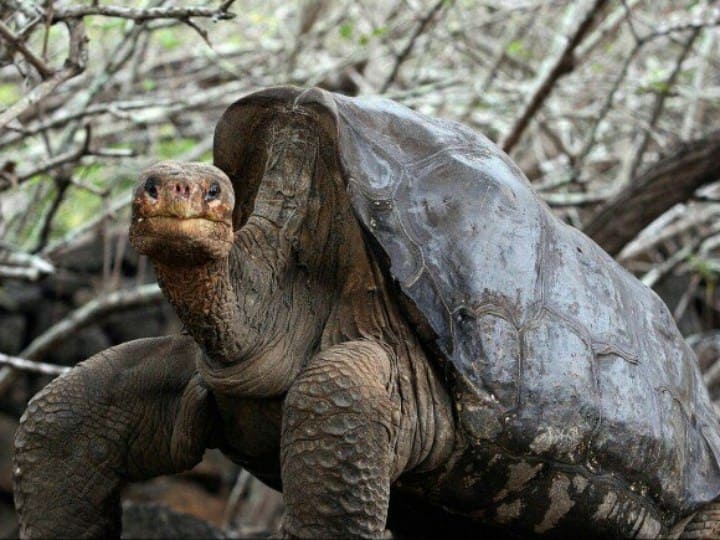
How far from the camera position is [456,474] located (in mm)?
2992

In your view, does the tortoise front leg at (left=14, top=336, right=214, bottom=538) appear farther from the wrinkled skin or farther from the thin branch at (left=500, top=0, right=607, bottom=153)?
the thin branch at (left=500, top=0, right=607, bottom=153)

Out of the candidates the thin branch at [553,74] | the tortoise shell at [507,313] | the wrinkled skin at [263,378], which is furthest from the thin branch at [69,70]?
the thin branch at [553,74]

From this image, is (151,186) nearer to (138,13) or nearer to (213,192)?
(213,192)

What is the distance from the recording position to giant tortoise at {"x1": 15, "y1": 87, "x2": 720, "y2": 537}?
8.84ft

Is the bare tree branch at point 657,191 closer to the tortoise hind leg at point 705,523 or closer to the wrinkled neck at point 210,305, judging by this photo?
the tortoise hind leg at point 705,523

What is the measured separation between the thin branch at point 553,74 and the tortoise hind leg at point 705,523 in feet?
7.83

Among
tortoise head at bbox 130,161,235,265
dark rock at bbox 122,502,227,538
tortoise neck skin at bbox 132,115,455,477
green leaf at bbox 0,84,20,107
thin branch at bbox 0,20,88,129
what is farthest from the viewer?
green leaf at bbox 0,84,20,107

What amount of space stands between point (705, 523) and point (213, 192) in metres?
2.22

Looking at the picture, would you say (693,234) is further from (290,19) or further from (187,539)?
(187,539)

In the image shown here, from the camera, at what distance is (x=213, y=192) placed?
247cm

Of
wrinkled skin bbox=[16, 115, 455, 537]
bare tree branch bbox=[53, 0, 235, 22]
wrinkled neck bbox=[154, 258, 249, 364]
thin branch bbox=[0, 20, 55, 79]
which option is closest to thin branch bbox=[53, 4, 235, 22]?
bare tree branch bbox=[53, 0, 235, 22]

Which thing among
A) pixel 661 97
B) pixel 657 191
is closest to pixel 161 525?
pixel 657 191

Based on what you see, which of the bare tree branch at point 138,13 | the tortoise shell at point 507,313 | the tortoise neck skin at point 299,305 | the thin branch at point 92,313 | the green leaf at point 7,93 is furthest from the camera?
the green leaf at point 7,93

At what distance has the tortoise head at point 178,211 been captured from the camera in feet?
7.85
